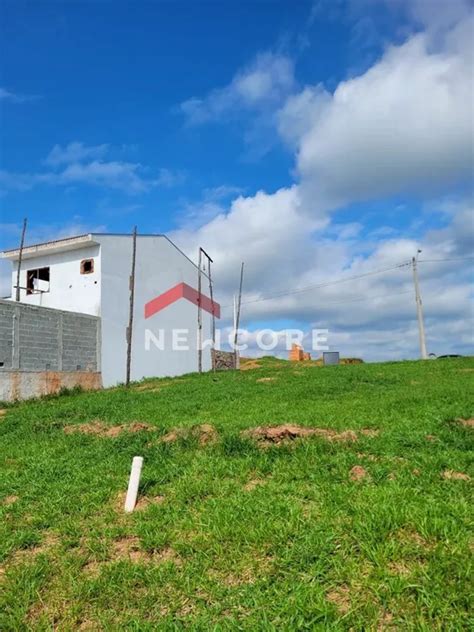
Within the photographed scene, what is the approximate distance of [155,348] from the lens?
22.7 meters

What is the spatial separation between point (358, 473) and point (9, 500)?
145 inches

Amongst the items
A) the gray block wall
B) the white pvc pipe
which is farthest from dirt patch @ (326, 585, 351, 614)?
the gray block wall

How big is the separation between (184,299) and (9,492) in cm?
1977

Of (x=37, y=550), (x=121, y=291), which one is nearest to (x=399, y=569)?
(x=37, y=550)

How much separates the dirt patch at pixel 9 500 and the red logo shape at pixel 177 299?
17037 mm

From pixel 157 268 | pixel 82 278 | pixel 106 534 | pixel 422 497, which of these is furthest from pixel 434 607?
pixel 157 268

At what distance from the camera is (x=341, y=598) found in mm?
2889

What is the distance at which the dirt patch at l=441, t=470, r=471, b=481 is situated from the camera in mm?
4312

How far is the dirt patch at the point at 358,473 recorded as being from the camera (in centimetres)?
455

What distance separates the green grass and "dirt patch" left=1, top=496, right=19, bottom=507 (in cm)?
5

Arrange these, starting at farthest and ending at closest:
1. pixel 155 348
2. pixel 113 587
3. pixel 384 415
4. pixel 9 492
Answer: pixel 155 348
pixel 384 415
pixel 9 492
pixel 113 587

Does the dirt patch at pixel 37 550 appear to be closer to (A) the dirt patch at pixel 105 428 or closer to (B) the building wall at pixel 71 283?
(A) the dirt patch at pixel 105 428

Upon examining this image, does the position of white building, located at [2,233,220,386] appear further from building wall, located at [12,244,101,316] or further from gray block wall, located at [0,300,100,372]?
gray block wall, located at [0,300,100,372]

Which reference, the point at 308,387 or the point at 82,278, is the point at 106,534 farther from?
the point at 82,278
